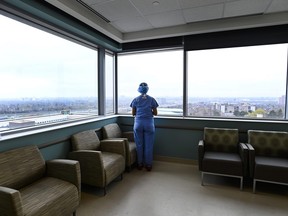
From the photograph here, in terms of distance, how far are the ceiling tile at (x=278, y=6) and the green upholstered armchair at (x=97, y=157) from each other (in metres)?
2.90

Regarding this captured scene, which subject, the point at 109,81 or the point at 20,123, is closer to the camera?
the point at 20,123

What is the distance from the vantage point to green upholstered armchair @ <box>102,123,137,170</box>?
303cm

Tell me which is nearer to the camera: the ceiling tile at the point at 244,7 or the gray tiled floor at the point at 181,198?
the gray tiled floor at the point at 181,198

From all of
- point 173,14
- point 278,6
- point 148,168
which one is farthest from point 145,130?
point 278,6

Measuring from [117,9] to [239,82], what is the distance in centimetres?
243

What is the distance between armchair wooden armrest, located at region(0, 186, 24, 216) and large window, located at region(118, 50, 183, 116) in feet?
9.60

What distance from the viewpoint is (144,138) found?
3281 mm

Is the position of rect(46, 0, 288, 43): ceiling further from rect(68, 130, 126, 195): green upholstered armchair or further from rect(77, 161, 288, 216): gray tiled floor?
rect(77, 161, 288, 216): gray tiled floor

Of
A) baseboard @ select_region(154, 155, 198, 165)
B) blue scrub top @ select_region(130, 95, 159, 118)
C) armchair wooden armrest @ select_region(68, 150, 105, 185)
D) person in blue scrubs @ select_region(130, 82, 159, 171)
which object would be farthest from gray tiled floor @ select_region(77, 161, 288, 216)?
blue scrub top @ select_region(130, 95, 159, 118)

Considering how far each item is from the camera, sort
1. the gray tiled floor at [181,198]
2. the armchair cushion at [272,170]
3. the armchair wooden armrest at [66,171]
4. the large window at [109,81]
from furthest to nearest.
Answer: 1. the large window at [109,81]
2. the armchair cushion at [272,170]
3. the gray tiled floor at [181,198]
4. the armchair wooden armrest at [66,171]

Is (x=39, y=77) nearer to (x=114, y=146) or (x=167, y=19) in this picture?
(x=114, y=146)

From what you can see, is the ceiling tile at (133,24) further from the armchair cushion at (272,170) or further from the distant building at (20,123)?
the armchair cushion at (272,170)

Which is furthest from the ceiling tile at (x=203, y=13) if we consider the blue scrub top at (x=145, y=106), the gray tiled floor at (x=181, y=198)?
the gray tiled floor at (x=181, y=198)

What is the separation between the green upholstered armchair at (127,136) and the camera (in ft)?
9.95
